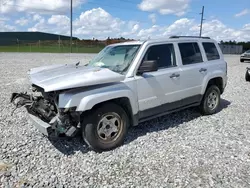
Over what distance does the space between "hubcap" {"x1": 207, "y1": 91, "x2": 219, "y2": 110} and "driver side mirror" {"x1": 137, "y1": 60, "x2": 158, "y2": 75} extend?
2.46 meters

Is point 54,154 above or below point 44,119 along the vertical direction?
below

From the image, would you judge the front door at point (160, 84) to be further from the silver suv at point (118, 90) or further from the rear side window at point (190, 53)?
the rear side window at point (190, 53)

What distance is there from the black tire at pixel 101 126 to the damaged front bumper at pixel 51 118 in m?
0.17

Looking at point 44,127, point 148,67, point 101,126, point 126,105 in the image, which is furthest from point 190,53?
point 44,127

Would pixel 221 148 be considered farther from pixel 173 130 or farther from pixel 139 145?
pixel 139 145

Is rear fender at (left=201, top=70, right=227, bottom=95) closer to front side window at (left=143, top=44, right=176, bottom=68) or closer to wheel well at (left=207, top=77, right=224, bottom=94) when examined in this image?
wheel well at (left=207, top=77, right=224, bottom=94)

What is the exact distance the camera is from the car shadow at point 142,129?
4.01m

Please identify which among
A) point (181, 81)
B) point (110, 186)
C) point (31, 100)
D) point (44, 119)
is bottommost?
point (110, 186)

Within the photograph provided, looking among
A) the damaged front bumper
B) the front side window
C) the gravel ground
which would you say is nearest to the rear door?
the front side window

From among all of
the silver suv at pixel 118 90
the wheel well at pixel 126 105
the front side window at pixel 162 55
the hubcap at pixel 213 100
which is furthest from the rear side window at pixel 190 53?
the wheel well at pixel 126 105

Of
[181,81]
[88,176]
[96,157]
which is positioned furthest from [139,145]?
[181,81]

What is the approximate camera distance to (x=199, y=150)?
3.98 metres

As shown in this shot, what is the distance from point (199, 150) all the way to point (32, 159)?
8.91 ft

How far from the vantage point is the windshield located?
169 inches
